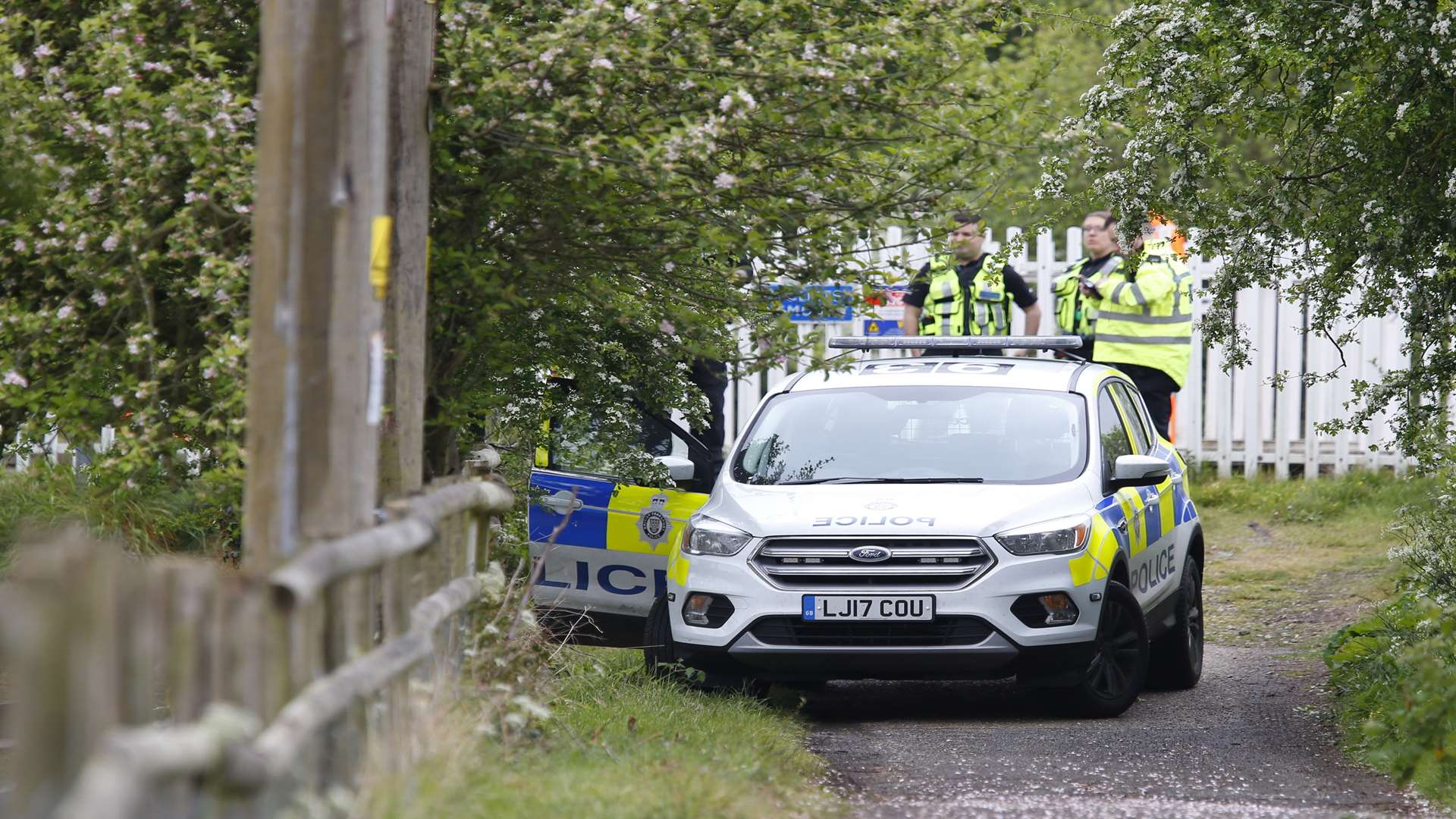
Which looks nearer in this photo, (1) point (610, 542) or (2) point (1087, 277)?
(1) point (610, 542)

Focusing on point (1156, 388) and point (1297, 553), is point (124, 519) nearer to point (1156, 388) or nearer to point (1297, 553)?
point (1156, 388)

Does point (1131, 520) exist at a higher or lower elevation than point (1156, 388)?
lower

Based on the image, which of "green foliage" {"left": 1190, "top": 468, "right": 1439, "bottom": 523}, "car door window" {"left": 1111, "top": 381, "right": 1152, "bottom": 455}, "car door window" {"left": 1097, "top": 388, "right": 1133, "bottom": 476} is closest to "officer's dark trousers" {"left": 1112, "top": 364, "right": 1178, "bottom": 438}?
"car door window" {"left": 1111, "top": 381, "right": 1152, "bottom": 455}

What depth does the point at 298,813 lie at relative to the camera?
12.0ft

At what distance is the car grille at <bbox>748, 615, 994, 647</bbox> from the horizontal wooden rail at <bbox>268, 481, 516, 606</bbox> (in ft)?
6.90

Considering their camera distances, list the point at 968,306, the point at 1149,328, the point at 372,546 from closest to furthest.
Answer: the point at 372,546 → the point at 1149,328 → the point at 968,306

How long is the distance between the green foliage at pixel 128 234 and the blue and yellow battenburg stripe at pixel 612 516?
8.12 ft

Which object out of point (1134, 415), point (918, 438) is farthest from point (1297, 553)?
point (918, 438)

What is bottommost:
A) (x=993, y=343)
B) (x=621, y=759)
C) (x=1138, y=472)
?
(x=621, y=759)

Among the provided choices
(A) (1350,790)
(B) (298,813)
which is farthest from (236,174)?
(A) (1350,790)

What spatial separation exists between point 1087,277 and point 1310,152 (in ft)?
15.5

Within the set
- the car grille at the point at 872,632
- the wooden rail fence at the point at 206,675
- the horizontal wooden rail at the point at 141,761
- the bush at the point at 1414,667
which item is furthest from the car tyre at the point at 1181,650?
the horizontal wooden rail at the point at 141,761

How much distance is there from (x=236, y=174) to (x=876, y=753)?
3374 mm

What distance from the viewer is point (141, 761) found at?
274 cm
